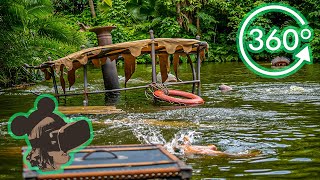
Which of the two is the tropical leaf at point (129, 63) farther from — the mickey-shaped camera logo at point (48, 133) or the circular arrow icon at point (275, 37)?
the circular arrow icon at point (275, 37)

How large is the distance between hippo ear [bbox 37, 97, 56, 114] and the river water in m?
3.16

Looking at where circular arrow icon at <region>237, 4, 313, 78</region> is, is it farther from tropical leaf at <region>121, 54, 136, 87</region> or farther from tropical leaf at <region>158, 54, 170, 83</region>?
tropical leaf at <region>121, 54, 136, 87</region>

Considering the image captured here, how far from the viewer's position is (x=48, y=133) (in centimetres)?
372

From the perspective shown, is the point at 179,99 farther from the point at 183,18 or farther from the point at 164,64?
the point at 183,18

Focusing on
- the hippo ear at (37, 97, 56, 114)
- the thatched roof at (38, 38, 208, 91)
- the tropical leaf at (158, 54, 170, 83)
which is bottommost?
the tropical leaf at (158, 54, 170, 83)

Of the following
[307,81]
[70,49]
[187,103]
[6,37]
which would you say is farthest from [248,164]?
[307,81]

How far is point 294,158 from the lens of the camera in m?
7.50

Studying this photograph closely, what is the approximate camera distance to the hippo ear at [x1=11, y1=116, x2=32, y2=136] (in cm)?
365

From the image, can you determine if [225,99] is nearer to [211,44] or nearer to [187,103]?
[187,103]

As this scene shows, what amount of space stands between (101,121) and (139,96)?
598 centimetres

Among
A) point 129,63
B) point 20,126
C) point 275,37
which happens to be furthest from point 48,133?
point 275,37

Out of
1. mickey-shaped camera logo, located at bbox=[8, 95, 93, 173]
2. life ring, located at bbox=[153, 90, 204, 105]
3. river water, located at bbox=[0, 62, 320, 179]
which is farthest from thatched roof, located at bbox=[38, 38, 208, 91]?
mickey-shaped camera logo, located at bbox=[8, 95, 93, 173]

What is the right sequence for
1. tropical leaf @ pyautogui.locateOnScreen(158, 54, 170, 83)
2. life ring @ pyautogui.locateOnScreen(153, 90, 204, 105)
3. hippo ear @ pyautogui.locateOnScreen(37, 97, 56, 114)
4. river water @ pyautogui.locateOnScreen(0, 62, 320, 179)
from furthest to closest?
1. tropical leaf @ pyautogui.locateOnScreen(158, 54, 170, 83)
2. life ring @ pyautogui.locateOnScreen(153, 90, 204, 105)
3. river water @ pyautogui.locateOnScreen(0, 62, 320, 179)
4. hippo ear @ pyautogui.locateOnScreen(37, 97, 56, 114)

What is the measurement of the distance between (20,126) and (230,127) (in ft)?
22.8
